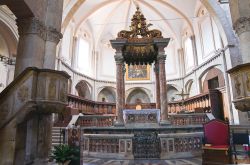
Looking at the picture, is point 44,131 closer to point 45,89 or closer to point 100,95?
point 45,89

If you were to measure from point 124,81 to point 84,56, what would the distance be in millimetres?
10775

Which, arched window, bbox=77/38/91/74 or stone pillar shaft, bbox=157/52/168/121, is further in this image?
arched window, bbox=77/38/91/74

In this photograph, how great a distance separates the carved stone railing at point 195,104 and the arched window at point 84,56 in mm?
9650

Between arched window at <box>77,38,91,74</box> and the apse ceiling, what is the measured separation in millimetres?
1425

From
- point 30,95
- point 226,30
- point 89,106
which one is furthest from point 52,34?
point 89,106

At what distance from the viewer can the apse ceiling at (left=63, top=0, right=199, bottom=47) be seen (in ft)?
61.3

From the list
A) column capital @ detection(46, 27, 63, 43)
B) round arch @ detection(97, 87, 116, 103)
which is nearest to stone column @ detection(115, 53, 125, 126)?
column capital @ detection(46, 27, 63, 43)

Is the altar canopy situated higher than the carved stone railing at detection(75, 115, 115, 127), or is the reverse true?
the altar canopy

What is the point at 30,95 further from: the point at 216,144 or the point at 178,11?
the point at 178,11

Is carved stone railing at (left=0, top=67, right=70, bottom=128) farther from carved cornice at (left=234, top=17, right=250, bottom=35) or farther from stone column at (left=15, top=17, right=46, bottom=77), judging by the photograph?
carved cornice at (left=234, top=17, right=250, bottom=35)

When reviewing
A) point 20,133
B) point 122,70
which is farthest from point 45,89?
point 122,70

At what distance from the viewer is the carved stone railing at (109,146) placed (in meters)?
6.78

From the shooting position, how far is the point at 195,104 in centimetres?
1767

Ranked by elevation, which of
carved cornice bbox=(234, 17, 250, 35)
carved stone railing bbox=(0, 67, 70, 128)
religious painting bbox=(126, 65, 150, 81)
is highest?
religious painting bbox=(126, 65, 150, 81)
